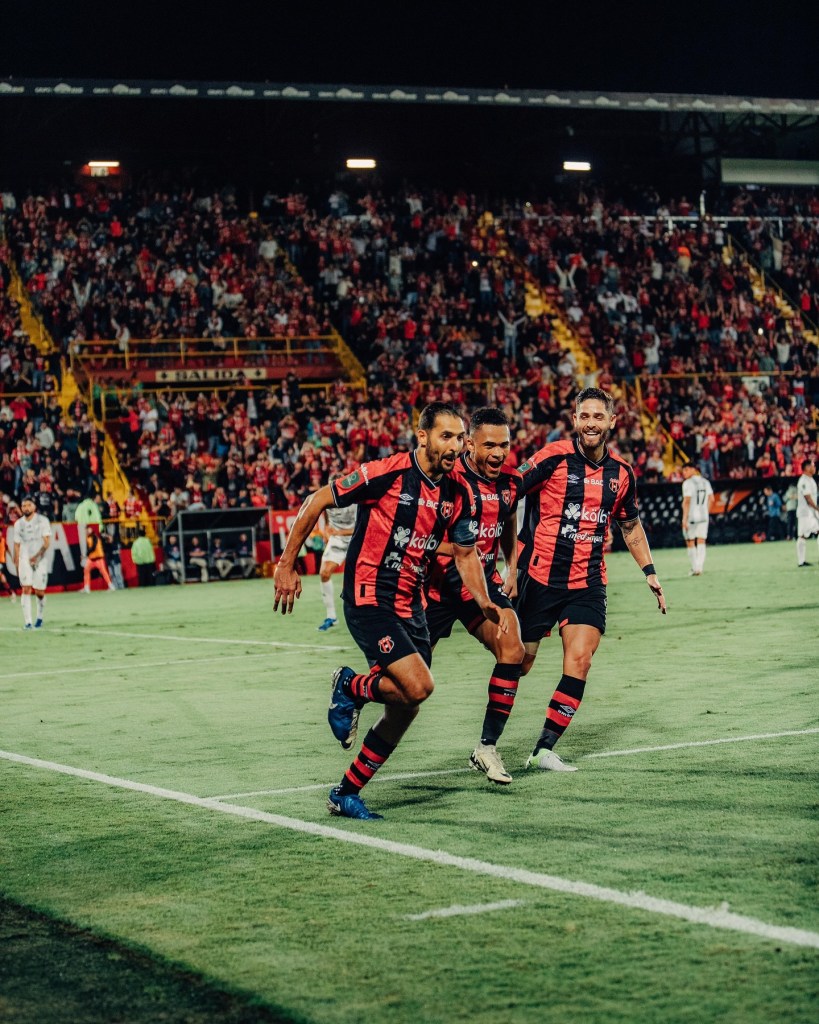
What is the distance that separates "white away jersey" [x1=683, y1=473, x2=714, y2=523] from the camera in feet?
87.0

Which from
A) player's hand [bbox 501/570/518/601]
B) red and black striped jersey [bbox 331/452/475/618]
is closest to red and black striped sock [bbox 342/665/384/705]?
red and black striped jersey [bbox 331/452/475/618]

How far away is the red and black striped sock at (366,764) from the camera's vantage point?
7.43 metres

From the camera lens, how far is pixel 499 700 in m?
8.67

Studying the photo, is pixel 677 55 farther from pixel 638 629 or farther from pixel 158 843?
pixel 158 843

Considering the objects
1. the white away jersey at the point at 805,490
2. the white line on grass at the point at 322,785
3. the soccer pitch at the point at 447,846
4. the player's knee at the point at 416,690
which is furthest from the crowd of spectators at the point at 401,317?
the player's knee at the point at 416,690

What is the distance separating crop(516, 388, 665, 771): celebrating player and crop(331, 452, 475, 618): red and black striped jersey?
1.63m

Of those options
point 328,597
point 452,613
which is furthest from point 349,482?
point 328,597

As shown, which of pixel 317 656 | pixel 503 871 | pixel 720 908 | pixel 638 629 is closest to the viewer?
pixel 720 908

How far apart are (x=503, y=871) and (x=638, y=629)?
11827 millimetres

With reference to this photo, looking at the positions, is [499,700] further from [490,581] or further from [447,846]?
[447,846]

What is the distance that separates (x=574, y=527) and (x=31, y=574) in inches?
550

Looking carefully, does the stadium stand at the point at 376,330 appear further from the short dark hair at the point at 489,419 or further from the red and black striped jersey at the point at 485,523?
the short dark hair at the point at 489,419

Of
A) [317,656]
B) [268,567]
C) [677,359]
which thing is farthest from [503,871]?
[677,359]

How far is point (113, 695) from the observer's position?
13.2 m
